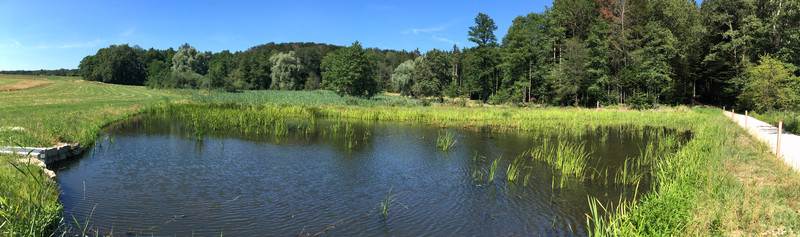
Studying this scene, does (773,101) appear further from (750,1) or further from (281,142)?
(281,142)

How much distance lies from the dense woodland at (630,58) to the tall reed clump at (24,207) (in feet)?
127

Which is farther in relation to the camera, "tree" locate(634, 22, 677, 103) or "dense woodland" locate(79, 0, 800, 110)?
"tree" locate(634, 22, 677, 103)

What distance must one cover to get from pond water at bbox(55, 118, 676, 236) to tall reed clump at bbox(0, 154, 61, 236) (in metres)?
0.54

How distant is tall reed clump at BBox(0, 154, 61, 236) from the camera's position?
584 cm

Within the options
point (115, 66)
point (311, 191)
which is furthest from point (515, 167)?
point (115, 66)

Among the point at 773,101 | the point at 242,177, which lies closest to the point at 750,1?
the point at 773,101

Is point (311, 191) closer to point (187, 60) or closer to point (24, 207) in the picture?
point (24, 207)

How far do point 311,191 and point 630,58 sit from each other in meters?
48.2

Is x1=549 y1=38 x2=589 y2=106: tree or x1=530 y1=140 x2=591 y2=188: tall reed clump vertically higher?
x1=549 y1=38 x2=589 y2=106: tree

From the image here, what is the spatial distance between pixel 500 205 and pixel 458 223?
167 centimetres

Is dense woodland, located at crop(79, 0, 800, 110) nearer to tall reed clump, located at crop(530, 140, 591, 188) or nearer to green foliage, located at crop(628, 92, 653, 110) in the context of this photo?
green foliage, located at crop(628, 92, 653, 110)

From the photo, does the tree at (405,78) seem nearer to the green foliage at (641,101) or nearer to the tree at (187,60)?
the green foliage at (641,101)

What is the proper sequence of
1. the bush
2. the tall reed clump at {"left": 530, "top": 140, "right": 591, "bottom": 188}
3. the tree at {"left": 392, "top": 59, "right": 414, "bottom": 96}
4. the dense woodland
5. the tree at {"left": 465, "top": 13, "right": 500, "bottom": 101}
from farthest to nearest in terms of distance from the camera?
the tree at {"left": 392, "top": 59, "right": 414, "bottom": 96}
the tree at {"left": 465, "top": 13, "right": 500, "bottom": 101}
the bush
the dense woodland
the tall reed clump at {"left": 530, "top": 140, "right": 591, "bottom": 188}

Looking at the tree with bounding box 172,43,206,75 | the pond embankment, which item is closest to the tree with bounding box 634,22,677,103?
the pond embankment
